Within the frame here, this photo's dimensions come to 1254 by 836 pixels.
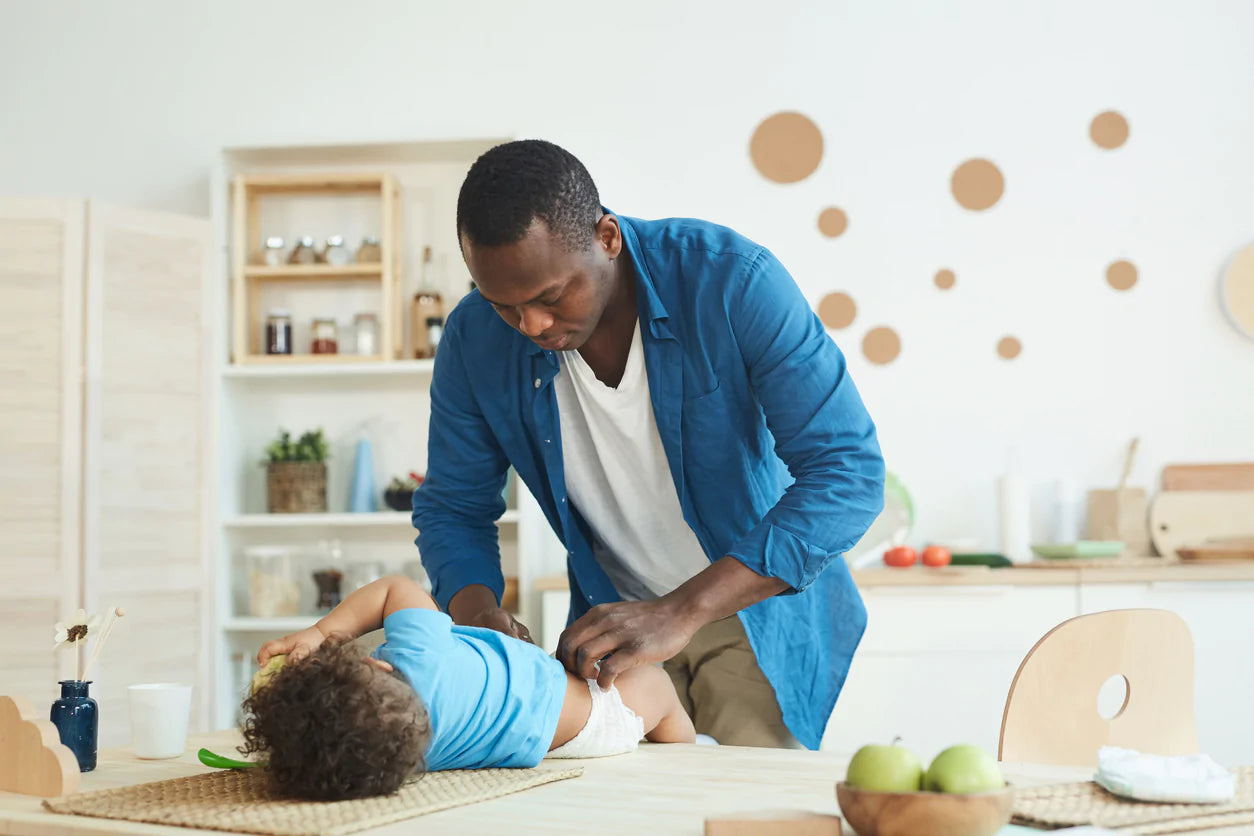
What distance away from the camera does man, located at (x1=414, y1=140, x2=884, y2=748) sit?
4.64ft

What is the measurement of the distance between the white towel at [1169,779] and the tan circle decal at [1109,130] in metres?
3.20

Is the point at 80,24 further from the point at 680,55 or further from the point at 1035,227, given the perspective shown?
the point at 1035,227

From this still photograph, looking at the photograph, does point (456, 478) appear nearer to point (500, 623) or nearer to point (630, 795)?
point (500, 623)

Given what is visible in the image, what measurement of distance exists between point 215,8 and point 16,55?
28.2 inches

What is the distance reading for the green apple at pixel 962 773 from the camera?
33.7 inches

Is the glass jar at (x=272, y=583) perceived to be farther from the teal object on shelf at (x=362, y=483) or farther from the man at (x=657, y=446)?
the man at (x=657, y=446)

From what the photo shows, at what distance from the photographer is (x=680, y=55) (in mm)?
3992

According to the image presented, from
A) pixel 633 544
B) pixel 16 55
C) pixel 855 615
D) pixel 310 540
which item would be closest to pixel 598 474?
pixel 633 544

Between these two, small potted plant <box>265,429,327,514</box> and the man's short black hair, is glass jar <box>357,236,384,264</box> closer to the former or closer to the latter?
small potted plant <box>265,429,327,514</box>

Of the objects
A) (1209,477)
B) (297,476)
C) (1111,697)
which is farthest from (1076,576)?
(297,476)

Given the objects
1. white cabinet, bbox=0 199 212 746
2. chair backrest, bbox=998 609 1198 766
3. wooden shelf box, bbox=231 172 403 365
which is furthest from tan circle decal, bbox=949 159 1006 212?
chair backrest, bbox=998 609 1198 766

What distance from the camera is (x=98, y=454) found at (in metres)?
3.51

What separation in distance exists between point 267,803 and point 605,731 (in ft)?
1.31

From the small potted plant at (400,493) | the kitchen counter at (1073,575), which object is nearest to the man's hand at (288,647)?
the kitchen counter at (1073,575)
